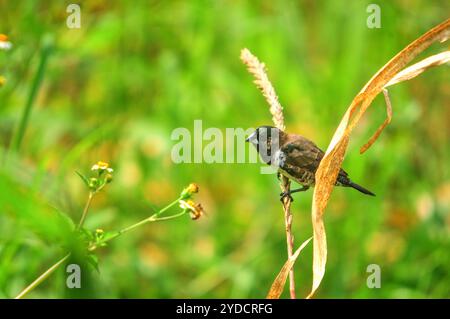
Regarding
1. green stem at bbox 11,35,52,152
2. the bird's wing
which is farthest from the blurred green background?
the bird's wing

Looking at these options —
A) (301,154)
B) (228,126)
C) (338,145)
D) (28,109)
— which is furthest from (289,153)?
(228,126)

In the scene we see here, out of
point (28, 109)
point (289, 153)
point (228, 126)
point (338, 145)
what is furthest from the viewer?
point (228, 126)

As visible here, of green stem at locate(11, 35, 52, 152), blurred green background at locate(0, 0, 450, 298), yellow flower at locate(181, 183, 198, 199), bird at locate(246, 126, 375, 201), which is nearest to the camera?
yellow flower at locate(181, 183, 198, 199)

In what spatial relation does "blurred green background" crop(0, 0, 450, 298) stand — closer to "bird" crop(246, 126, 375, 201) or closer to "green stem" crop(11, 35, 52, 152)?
"green stem" crop(11, 35, 52, 152)

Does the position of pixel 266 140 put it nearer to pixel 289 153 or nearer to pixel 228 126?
pixel 289 153

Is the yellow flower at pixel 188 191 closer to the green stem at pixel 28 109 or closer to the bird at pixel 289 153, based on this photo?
the bird at pixel 289 153

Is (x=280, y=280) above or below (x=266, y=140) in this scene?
below
